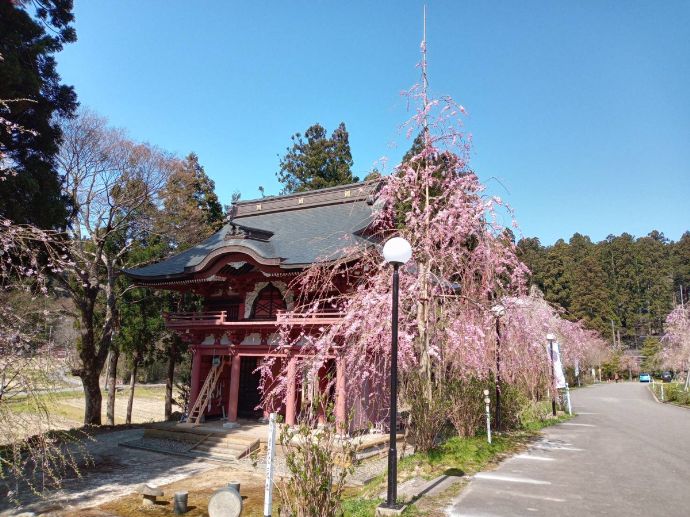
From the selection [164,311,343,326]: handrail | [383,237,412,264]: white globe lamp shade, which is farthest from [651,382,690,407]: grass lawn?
[383,237,412,264]: white globe lamp shade

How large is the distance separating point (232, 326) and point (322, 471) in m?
10.9

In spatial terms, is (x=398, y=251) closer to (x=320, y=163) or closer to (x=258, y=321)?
(x=258, y=321)

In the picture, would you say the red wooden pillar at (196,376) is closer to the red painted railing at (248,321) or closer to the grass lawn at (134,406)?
the red painted railing at (248,321)

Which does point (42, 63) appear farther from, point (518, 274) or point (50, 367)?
point (518, 274)

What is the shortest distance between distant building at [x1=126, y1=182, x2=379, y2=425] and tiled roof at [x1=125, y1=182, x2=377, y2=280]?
47 mm

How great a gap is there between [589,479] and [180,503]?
741cm

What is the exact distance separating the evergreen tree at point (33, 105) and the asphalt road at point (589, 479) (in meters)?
11.2

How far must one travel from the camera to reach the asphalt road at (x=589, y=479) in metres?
6.12

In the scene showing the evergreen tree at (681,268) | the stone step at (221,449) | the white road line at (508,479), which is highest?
the evergreen tree at (681,268)

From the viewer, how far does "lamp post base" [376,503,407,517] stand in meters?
5.71

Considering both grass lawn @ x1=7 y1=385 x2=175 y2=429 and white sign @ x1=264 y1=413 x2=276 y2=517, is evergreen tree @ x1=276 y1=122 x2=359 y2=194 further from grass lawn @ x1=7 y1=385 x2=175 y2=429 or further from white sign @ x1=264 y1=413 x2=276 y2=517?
white sign @ x1=264 y1=413 x2=276 y2=517

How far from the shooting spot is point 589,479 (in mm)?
7648

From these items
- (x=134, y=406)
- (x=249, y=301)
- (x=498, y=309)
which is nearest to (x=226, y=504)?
(x=498, y=309)

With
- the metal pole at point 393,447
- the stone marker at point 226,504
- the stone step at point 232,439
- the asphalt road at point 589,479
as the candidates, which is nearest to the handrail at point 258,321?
the stone step at point 232,439
